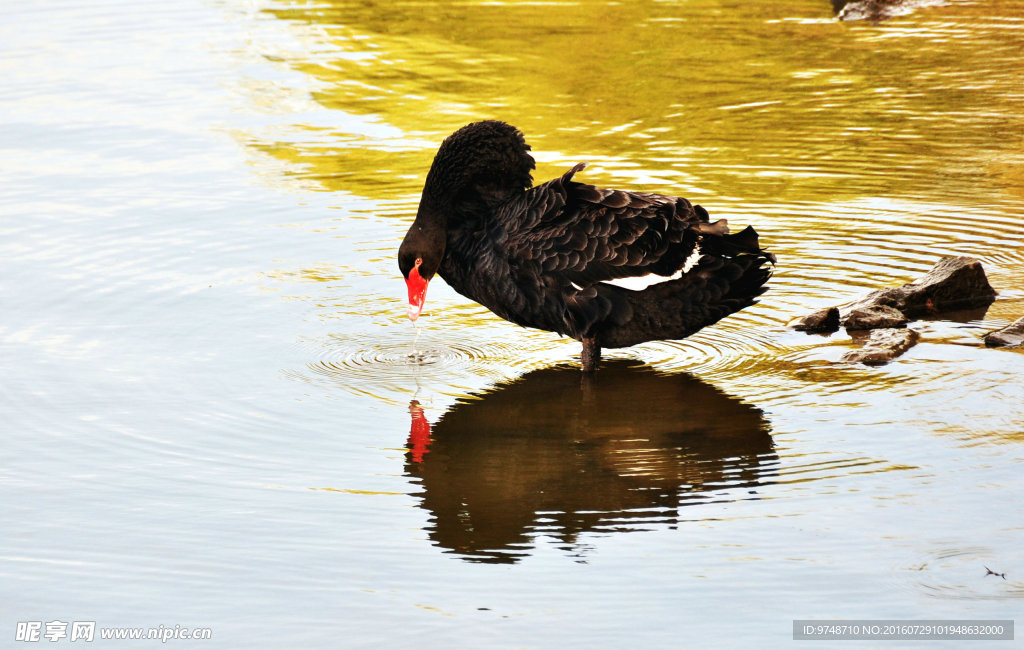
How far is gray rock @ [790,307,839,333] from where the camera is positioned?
7.47 meters

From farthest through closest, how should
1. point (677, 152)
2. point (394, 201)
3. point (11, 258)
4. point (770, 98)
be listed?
1. point (770, 98)
2. point (677, 152)
3. point (394, 201)
4. point (11, 258)

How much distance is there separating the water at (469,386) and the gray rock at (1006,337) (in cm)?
21

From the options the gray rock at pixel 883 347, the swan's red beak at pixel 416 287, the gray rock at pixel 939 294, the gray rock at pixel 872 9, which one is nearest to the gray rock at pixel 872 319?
the gray rock at pixel 939 294

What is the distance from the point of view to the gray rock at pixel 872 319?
7395 millimetres

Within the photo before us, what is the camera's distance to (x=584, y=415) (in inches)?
260

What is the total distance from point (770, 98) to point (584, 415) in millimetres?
7064

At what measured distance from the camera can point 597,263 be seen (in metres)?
6.92

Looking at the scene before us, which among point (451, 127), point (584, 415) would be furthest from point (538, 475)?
point (451, 127)

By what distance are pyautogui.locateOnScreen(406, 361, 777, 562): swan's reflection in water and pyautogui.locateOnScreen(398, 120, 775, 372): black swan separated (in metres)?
0.36

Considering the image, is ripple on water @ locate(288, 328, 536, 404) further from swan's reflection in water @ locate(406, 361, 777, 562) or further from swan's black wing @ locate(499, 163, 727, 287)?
swan's black wing @ locate(499, 163, 727, 287)

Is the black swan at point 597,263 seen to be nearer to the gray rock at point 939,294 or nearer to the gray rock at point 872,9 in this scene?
the gray rock at point 939,294

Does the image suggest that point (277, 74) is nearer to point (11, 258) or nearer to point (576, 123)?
point (576, 123)

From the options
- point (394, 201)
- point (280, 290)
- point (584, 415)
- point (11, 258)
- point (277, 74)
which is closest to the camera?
point (584, 415)

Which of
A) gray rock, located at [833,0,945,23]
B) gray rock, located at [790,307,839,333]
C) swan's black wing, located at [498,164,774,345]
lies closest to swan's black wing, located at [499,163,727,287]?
swan's black wing, located at [498,164,774,345]
